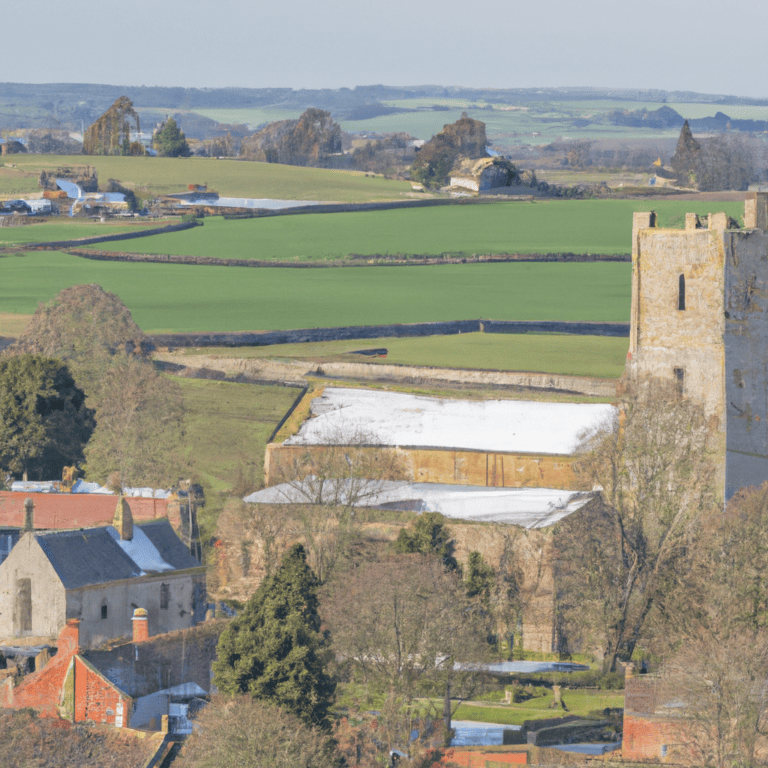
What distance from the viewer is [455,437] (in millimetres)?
55688

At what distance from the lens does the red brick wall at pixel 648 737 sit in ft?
116

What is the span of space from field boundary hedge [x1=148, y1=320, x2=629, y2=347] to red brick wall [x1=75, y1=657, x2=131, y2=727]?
43110 mm

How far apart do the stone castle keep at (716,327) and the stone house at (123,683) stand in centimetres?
1470

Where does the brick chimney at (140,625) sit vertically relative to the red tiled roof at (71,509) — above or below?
below

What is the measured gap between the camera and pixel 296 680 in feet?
120

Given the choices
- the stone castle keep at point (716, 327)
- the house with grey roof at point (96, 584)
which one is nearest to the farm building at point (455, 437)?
the stone castle keep at point (716, 327)

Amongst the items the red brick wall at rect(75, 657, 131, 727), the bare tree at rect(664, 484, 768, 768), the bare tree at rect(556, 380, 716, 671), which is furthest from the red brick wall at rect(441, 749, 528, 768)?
the bare tree at rect(556, 380, 716, 671)

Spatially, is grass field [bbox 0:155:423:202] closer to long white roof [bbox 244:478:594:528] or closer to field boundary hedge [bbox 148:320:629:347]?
field boundary hedge [bbox 148:320:629:347]

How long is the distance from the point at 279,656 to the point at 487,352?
127 ft

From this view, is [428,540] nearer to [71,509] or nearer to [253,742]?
[71,509]

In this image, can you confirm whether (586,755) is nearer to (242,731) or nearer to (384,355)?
(242,731)

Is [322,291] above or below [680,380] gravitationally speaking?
below

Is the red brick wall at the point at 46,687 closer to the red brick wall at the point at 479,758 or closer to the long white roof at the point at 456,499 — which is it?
the red brick wall at the point at 479,758

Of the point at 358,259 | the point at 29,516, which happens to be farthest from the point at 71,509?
the point at 358,259
